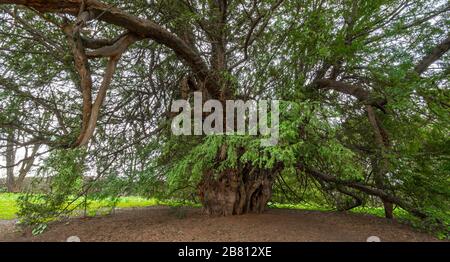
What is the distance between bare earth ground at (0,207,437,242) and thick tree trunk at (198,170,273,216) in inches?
9.8

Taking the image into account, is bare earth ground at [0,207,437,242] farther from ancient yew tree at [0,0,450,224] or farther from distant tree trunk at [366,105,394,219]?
distant tree trunk at [366,105,394,219]

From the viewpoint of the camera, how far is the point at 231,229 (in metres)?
4.41

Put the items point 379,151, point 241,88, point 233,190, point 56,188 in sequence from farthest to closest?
point 233,190 → point 241,88 → point 379,151 → point 56,188

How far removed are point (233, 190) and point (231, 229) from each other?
3.02 feet

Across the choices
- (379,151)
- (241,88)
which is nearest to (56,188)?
(241,88)

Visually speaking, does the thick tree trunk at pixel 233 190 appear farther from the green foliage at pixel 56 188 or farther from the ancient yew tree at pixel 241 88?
the green foliage at pixel 56 188

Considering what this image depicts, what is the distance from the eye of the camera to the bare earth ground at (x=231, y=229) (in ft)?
13.8

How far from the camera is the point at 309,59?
14.4 ft

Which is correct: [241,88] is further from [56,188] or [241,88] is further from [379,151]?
[56,188]

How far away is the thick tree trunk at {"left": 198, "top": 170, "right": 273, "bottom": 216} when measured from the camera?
5.23 metres

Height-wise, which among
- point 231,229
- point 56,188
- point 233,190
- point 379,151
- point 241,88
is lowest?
point 231,229

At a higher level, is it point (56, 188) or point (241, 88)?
point (241, 88)
